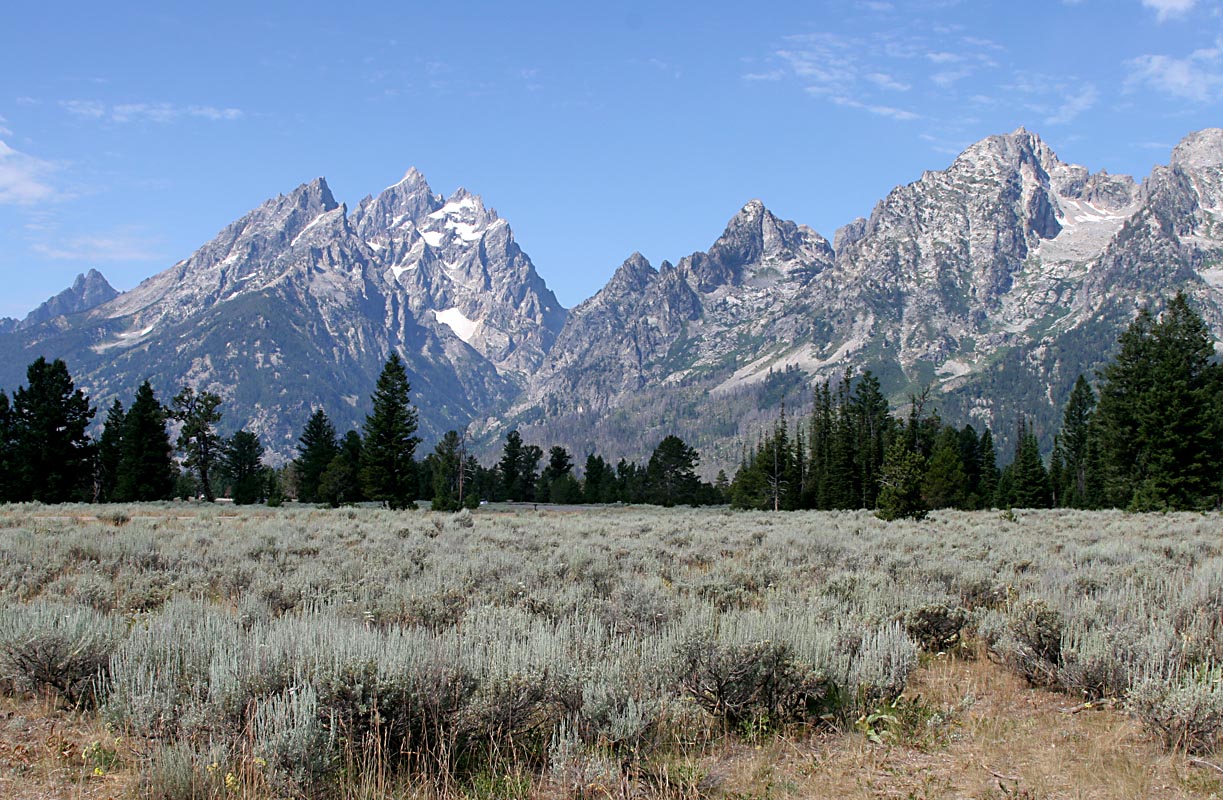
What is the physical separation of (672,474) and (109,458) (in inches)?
2700

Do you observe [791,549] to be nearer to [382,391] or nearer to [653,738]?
[653,738]

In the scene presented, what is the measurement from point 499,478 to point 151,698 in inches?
4079

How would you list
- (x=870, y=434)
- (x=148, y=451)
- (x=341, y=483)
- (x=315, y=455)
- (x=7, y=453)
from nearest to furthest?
(x=7, y=453) → (x=148, y=451) → (x=341, y=483) → (x=315, y=455) → (x=870, y=434)

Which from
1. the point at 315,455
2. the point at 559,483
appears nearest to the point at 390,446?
the point at 315,455

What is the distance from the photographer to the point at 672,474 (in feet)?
353

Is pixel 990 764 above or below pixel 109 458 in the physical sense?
below

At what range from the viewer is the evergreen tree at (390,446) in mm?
58562

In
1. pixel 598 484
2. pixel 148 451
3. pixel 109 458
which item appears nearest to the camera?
pixel 148 451

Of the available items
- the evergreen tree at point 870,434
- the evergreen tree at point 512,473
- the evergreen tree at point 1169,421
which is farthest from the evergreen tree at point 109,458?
the evergreen tree at point 1169,421

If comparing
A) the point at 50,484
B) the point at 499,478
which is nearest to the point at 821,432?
the point at 499,478

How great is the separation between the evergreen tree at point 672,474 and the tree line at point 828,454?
165 centimetres

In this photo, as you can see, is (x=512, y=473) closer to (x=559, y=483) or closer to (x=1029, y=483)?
(x=559, y=483)

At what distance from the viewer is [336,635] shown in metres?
6.22

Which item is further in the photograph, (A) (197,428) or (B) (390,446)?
(A) (197,428)
